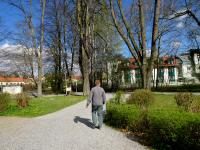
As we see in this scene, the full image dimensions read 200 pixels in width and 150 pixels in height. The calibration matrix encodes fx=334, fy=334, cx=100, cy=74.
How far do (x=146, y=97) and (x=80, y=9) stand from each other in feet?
62.2

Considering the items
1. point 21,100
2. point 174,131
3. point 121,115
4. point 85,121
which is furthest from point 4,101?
point 174,131

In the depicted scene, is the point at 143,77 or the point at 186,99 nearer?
the point at 186,99

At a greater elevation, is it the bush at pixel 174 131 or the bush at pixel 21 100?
the bush at pixel 21 100

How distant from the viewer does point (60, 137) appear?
1063 centimetres

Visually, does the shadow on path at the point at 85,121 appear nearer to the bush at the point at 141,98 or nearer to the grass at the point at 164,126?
the grass at the point at 164,126

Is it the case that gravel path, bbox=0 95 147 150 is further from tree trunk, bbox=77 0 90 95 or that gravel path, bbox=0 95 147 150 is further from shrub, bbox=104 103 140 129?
tree trunk, bbox=77 0 90 95

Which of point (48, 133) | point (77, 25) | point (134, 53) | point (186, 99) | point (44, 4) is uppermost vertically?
point (44, 4)

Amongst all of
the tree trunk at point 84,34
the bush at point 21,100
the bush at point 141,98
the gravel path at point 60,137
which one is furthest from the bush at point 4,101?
the tree trunk at point 84,34

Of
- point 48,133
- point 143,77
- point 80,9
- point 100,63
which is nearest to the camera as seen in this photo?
point 48,133

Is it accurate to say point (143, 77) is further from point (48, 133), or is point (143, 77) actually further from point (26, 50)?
point (26, 50)

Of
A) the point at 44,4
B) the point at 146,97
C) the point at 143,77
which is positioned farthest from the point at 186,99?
the point at 44,4

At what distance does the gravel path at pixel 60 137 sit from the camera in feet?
30.1

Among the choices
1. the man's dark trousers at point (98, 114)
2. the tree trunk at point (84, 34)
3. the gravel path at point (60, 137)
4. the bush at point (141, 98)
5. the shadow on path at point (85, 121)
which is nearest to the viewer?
the gravel path at point (60, 137)

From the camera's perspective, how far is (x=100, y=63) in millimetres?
53625
